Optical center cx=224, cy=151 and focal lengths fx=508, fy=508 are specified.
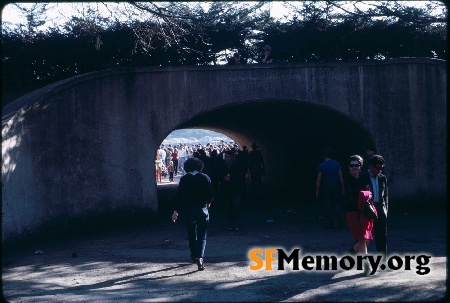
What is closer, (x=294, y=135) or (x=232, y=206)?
(x=232, y=206)

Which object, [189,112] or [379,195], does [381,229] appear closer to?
[379,195]

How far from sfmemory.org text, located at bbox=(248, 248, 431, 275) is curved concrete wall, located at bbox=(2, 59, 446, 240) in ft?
15.0

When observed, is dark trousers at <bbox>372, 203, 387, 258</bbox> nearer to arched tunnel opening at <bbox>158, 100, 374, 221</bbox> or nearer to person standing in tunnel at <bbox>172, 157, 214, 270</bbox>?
person standing in tunnel at <bbox>172, 157, 214, 270</bbox>

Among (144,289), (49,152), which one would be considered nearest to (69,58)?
(49,152)

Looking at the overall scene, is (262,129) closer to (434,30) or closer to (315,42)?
(315,42)

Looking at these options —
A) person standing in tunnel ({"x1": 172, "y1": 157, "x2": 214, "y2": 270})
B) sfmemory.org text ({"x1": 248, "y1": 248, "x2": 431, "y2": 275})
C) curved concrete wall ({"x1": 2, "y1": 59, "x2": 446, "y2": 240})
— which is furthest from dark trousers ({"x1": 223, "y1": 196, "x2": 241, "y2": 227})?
person standing in tunnel ({"x1": 172, "y1": 157, "x2": 214, "y2": 270})

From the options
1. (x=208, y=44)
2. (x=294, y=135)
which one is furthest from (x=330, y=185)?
(x=294, y=135)

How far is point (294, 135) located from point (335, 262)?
10.7m

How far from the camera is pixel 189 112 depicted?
12.5m

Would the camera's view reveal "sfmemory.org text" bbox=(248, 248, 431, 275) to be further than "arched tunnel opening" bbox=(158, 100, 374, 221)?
No

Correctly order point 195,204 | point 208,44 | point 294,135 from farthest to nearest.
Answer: point 294,135 → point 208,44 → point 195,204

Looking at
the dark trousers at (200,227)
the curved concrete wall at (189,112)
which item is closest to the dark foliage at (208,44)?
the curved concrete wall at (189,112)

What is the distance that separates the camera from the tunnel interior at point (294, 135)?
548 inches

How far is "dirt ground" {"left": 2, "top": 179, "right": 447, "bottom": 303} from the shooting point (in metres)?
6.32
